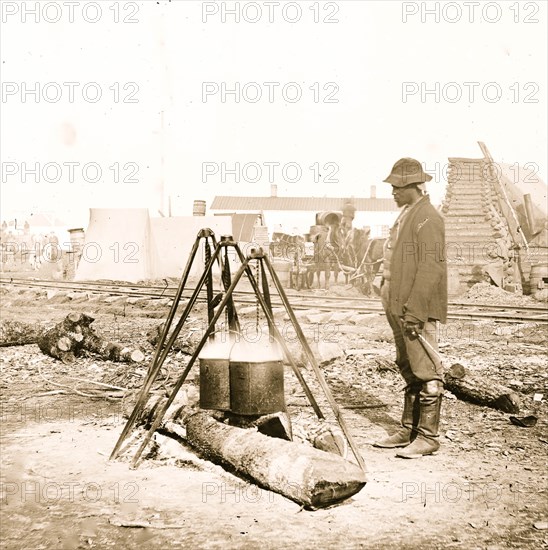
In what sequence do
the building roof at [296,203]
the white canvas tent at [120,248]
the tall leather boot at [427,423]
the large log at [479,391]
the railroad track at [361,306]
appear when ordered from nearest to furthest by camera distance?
the tall leather boot at [427,423] < the large log at [479,391] < the railroad track at [361,306] < the white canvas tent at [120,248] < the building roof at [296,203]

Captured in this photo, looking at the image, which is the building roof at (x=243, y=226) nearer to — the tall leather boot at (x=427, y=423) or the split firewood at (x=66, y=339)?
the split firewood at (x=66, y=339)

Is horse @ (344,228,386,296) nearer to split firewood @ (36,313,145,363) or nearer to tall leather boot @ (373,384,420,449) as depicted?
split firewood @ (36,313,145,363)

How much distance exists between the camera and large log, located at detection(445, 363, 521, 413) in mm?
6129

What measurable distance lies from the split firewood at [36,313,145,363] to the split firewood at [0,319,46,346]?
751 mm

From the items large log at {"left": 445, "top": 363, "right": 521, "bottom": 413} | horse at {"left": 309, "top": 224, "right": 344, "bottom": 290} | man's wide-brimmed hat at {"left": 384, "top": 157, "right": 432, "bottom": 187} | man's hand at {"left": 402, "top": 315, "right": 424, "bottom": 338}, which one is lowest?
large log at {"left": 445, "top": 363, "right": 521, "bottom": 413}

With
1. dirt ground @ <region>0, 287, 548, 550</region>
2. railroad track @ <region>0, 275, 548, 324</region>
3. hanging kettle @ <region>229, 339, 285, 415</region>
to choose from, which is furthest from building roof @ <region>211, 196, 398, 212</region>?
hanging kettle @ <region>229, 339, 285, 415</region>

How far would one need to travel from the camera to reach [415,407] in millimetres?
5055

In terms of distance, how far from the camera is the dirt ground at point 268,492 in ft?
11.6

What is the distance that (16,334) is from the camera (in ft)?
33.2

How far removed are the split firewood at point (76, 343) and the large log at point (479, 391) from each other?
13.8ft

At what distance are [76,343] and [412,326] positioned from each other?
5.89m

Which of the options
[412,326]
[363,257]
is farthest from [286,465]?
[363,257]

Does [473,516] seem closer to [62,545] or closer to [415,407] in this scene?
[415,407]

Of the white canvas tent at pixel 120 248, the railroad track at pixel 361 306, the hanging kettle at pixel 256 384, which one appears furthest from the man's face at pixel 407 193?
the white canvas tent at pixel 120 248
